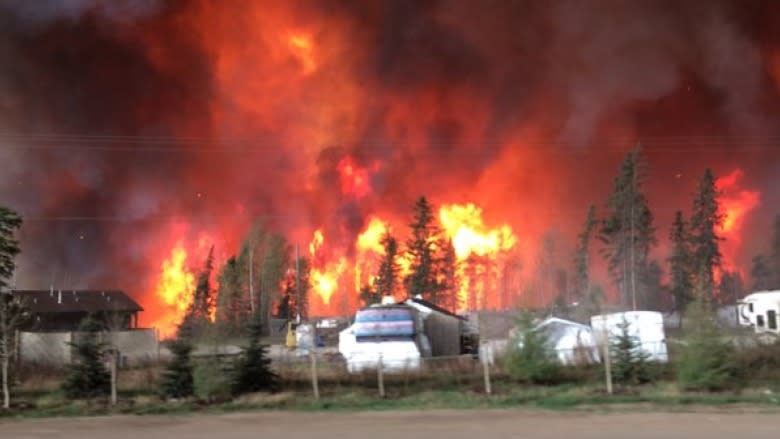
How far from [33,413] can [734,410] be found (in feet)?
59.3

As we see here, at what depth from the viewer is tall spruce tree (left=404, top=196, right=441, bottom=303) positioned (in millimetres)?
75625

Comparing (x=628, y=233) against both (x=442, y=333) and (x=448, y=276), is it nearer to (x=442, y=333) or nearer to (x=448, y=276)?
(x=448, y=276)

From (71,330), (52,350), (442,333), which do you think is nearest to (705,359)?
(442,333)

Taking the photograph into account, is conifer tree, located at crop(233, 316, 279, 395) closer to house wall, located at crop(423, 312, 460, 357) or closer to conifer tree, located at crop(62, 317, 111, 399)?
conifer tree, located at crop(62, 317, 111, 399)

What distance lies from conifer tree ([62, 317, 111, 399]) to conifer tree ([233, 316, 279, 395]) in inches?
158

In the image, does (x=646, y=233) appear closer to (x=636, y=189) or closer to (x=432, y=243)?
(x=636, y=189)

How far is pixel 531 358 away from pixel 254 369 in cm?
841

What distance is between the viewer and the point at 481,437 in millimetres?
13344

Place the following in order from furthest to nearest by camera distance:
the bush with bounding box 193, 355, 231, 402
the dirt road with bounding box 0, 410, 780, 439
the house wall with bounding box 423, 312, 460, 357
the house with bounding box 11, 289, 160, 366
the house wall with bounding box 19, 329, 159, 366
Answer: the house wall with bounding box 423, 312, 460, 357
the house wall with bounding box 19, 329, 159, 366
the house with bounding box 11, 289, 160, 366
the bush with bounding box 193, 355, 231, 402
the dirt road with bounding box 0, 410, 780, 439

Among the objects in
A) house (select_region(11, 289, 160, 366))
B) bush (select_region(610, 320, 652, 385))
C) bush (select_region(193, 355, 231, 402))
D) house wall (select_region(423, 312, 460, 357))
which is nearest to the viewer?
bush (select_region(193, 355, 231, 402))

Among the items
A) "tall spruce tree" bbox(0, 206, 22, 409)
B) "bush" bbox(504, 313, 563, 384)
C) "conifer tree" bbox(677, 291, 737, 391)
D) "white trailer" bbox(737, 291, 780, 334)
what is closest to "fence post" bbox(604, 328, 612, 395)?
"bush" bbox(504, 313, 563, 384)

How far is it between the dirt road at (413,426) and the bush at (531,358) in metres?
3.79

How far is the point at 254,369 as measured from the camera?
2106cm

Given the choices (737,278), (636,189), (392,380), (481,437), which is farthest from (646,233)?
(481,437)
